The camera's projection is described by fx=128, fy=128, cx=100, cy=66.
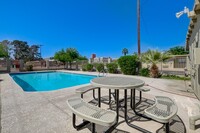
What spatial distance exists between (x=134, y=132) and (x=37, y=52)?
6863cm

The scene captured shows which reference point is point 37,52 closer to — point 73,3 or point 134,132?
point 73,3

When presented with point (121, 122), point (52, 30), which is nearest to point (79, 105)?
point (121, 122)

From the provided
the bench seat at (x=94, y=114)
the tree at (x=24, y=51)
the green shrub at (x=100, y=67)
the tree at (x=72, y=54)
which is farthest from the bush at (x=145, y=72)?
the tree at (x=24, y=51)

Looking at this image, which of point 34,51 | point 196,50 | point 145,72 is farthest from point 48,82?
point 34,51

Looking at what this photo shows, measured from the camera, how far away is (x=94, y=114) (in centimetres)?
216

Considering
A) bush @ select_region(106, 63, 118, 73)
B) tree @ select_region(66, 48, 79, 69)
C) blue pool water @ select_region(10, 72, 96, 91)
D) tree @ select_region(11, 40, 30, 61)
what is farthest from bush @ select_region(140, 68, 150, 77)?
tree @ select_region(11, 40, 30, 61)

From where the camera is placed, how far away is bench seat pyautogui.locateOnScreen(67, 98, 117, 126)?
194 cm

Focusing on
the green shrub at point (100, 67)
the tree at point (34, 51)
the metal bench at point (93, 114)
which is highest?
the tree at point (34, 51)

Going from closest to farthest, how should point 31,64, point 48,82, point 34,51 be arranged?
point 48,82 < point 31,64 < point 34,51

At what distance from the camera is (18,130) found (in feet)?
8.87

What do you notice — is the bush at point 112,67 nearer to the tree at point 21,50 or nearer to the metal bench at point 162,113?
the metal bench at point 162,113

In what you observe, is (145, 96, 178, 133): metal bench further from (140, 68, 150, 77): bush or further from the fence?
the fence

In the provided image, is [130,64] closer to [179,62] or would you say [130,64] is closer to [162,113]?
[179,62]

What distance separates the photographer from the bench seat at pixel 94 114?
1.94 metres
